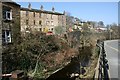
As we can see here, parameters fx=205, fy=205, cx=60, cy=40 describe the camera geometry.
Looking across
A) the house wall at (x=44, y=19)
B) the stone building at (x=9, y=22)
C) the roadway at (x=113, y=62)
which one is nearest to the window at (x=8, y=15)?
the stone building at (x=9, y=22)

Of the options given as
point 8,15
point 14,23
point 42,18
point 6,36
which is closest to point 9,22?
point 8,15

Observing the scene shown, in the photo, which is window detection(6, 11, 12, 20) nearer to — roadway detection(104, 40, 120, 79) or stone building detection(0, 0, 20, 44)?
stone building detection(0, 0, 20, 44)

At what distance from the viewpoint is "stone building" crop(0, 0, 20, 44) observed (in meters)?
20.3

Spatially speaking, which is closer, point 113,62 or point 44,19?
point 113,62

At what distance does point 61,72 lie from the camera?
807 inches

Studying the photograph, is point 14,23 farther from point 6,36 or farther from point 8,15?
point 6,36

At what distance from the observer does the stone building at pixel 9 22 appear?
66.5 ft

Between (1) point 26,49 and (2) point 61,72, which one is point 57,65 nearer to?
(2) point 61,72

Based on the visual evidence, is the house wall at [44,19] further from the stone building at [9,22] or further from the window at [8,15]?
the window at [8,15]

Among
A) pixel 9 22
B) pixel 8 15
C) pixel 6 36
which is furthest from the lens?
pixel 8 15

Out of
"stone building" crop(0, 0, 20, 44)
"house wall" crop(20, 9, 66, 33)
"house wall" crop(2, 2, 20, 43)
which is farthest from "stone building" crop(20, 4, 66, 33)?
"stone building" crop(0, 0, 20, 44)

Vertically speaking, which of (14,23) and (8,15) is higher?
(8,15)

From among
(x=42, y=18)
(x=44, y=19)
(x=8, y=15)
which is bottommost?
(x=8, y=15)

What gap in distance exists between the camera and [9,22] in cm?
Result: 2156
